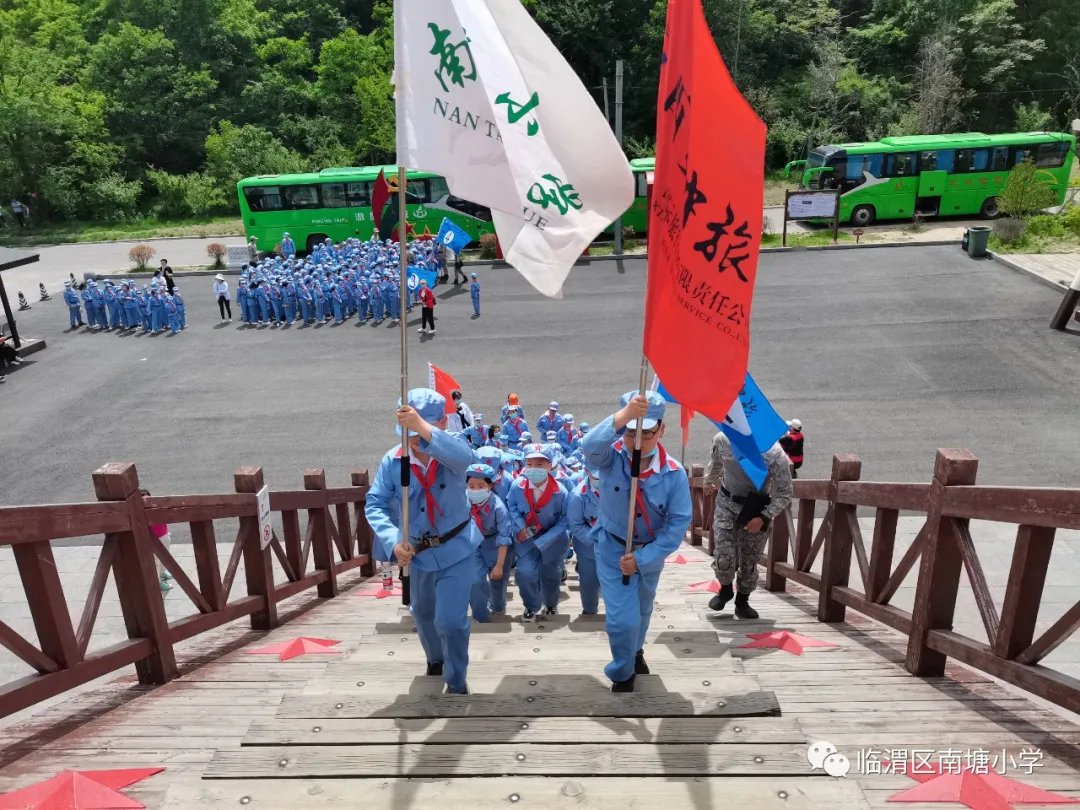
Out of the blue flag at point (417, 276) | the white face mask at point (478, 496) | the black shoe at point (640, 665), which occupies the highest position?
the white face mask at point (478, 496)

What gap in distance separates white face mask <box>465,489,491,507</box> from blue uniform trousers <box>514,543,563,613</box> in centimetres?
70

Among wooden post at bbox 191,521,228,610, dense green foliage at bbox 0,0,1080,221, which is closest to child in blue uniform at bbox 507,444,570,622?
wooden post at bbox 191,521,228,610

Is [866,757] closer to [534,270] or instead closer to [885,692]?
[885,692]

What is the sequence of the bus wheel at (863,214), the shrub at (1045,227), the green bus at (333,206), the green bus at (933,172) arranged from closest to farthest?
1. the shrub at (1045,227)
2. the green bus at (933,172)
3. the green bus at (333,206)
4. the bus wheel at (863,214)

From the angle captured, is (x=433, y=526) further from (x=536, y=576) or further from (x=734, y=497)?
(x=734, y=497)

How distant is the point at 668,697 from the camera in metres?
4.15

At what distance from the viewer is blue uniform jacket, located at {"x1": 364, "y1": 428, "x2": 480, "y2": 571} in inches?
190

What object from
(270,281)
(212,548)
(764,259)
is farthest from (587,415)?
(764,259)

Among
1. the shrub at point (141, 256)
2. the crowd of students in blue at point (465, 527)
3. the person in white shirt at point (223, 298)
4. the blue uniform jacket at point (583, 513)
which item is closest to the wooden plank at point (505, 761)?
the crowd of students in blue at point (465, 527)

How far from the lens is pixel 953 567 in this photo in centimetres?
475

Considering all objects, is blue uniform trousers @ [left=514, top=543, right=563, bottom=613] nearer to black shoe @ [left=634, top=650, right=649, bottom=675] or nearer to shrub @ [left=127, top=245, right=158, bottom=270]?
black shoe @ [left=634, top=650, right=649, bottom=675]

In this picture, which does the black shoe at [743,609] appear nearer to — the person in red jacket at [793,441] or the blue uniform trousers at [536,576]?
the blue uniform trousers at [536,576]

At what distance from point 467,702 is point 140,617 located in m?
2.30

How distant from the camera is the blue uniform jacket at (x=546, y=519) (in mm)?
7004
